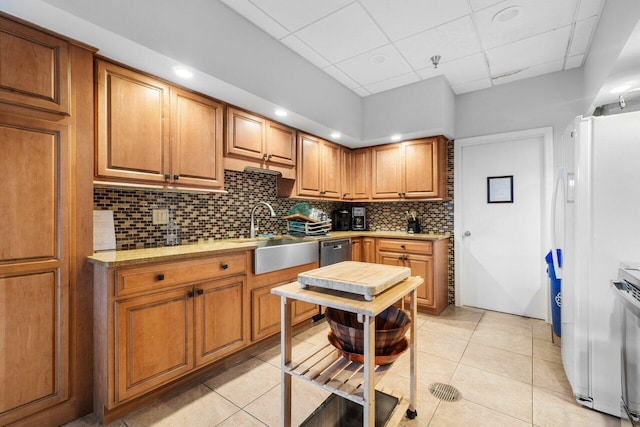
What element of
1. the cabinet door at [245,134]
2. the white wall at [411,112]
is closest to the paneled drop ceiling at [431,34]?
the white wall at [411,112]

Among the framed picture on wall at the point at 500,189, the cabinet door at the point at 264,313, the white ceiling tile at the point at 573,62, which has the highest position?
the white ceiling tile at the point at 573,62

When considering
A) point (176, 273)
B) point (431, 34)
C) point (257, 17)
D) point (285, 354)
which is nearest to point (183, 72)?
point (257, 17)

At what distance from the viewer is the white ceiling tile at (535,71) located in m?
2.97

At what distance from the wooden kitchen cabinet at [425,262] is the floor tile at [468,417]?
158cm

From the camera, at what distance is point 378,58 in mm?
2879

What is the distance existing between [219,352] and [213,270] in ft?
2.00

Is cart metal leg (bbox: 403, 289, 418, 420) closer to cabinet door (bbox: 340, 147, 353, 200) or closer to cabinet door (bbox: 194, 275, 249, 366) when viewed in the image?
cabinet door (bbox: 194, 275, 249, 366)

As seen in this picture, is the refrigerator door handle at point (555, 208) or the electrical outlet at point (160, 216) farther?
the electrical outlet at point (160, 216)

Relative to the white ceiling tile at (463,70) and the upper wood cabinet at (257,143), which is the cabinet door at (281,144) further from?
the white ceiling tile at (463,70)

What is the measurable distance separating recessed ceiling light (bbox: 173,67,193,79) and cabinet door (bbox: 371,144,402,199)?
254 centimetres

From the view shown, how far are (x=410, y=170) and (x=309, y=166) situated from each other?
4.17 ft

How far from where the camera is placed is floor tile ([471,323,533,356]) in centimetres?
256

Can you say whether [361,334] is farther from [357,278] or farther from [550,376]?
[550,376]

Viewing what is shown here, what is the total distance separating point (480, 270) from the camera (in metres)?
3.61
